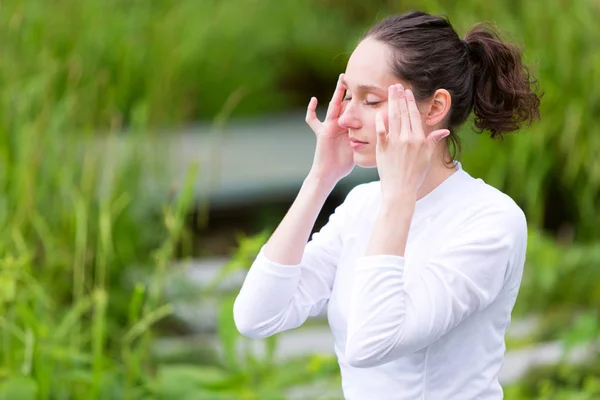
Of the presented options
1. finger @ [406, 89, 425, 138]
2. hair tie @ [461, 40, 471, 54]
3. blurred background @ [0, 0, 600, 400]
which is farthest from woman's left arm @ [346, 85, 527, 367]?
blurred background @ [0, 0, 600, 400]

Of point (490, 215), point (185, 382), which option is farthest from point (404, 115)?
point (185, 382)

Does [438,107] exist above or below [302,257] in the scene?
above

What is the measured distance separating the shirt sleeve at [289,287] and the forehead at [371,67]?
0.98 feet

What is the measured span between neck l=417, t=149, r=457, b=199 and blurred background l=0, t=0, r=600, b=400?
607 millimetres

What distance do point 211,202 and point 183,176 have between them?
0.38 metres

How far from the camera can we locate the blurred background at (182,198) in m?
3.02

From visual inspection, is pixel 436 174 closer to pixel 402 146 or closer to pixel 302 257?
pixel 402 146

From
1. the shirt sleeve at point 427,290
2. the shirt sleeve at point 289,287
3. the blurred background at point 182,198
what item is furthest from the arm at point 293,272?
the blurred background at point 182,198

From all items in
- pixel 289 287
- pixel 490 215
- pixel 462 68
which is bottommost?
pixel 289 287

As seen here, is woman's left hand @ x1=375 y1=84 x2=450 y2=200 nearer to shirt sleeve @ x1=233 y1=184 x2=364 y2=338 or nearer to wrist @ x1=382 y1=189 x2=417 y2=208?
wrist @ x1=382 y1=189 x2=417 y2=208

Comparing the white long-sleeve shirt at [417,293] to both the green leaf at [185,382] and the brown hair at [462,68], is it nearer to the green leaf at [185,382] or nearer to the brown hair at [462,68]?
the brown hair at [462,68]

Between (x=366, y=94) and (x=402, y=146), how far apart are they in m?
0.15

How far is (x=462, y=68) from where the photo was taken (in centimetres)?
197

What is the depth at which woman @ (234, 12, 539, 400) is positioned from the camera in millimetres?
1774
